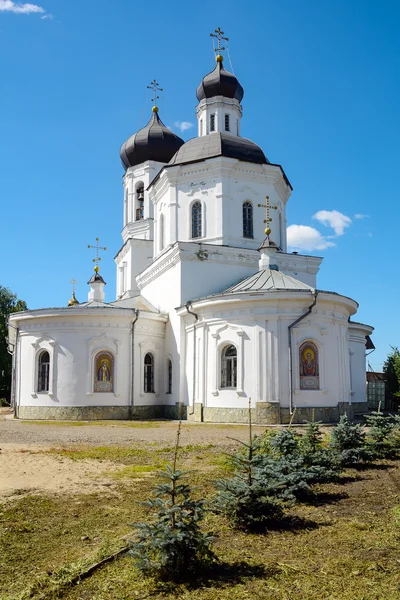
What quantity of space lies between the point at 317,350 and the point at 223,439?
6359mm

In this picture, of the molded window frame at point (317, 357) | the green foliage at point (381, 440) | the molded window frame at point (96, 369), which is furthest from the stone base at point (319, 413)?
the molded window frame at point (96, 369)

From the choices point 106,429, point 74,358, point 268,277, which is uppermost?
point 268,277

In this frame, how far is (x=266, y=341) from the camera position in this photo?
60.4 feet

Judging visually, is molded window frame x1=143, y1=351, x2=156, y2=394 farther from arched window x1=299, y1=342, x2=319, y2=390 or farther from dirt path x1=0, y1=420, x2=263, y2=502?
arched window x1=299, y1=342, x2=319, y2=390

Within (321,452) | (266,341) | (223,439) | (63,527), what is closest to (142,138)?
(266,341)

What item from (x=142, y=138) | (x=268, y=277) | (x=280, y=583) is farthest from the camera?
(x=142, y=138)

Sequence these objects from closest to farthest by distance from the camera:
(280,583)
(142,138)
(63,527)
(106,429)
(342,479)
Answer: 1. (280,583)
2. (63,527)
3. (342,479)
4. (106,429)
5. (142,138)

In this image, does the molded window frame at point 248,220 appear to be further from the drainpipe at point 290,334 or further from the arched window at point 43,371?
the arched window at point 43,371

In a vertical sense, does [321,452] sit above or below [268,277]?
below

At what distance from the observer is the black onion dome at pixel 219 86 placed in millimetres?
26812

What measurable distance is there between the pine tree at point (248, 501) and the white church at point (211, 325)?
10.2m

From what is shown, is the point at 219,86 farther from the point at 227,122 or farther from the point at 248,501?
the point at 248,501

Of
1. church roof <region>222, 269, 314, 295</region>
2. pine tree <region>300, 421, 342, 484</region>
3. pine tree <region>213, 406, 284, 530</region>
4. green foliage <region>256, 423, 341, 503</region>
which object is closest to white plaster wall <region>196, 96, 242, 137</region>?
church roof <region>222, 269, 314, 295</region>

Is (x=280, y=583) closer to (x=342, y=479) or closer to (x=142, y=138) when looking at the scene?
(x=342, y=479)
